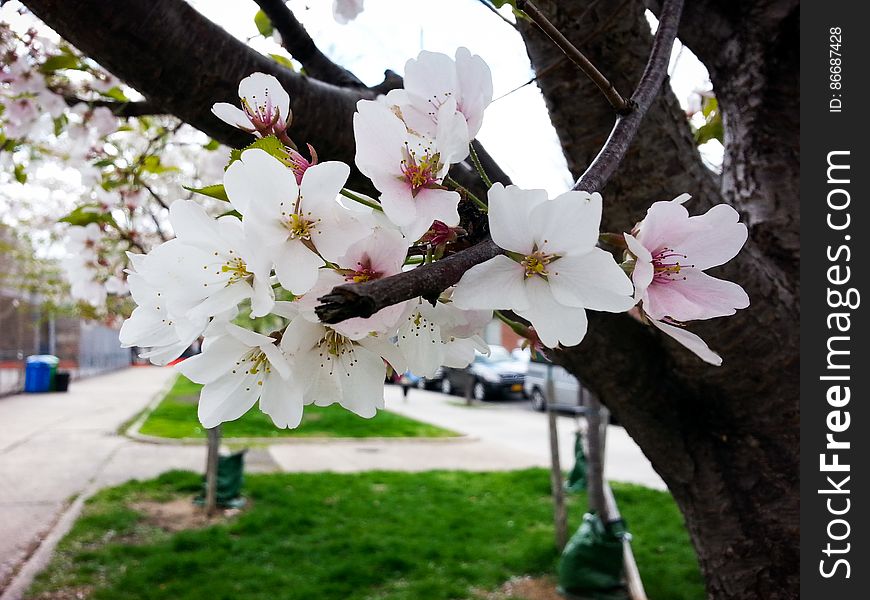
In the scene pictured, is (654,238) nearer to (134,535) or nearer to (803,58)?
(803,58)

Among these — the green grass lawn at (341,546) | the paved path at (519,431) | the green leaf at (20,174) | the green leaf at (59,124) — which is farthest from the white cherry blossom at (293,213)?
the paved path at (519,431)

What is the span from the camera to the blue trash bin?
1405cm

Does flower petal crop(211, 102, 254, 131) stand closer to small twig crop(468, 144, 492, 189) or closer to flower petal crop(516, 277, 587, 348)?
small twig crop(468, 144, 492, 189)

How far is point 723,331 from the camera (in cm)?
128

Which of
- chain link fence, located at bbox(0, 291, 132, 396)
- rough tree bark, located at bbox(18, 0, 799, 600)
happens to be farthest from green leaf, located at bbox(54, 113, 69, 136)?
chain link fence, located at bbox(0, 291, 132, 396)

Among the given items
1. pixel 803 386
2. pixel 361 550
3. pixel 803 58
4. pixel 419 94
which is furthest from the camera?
pixel 361 550

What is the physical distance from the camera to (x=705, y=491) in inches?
56.6

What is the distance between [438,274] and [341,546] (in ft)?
13.9

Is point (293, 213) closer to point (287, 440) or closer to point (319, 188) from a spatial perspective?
point (319, 188)

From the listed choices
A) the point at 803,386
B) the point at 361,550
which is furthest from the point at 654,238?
the point at 361,550

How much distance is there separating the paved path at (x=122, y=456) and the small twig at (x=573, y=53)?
165 inches

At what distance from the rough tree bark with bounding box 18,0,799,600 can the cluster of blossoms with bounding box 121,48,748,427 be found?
671mm

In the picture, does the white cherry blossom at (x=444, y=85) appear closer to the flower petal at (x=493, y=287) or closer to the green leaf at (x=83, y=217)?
the flower petal at (x=493, y=287)

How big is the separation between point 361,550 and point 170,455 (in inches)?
161
